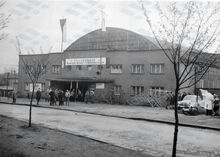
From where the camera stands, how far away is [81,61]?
42156 millimetres

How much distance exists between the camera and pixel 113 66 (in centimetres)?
3900

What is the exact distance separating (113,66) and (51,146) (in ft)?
98.7

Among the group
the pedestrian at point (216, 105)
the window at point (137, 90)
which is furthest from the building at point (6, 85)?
the pedestrian at point (216, 105)

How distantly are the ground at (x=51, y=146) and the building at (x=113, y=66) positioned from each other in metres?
22.5

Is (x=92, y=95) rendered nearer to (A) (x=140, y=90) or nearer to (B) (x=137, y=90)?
(B) (x=137, y=90)

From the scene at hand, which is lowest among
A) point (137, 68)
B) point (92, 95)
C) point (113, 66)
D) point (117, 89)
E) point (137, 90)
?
point (92, 95)

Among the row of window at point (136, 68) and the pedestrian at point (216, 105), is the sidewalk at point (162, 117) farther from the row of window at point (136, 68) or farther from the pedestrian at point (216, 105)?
Answer: the row of window at point (136, 68)

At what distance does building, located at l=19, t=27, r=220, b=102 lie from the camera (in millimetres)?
35312

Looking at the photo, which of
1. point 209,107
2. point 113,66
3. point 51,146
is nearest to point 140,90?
point 113,66

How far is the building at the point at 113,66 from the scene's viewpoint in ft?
116

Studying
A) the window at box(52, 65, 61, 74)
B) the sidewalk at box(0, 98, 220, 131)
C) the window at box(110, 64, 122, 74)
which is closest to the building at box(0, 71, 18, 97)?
the window at box(52, 65, 61, 74)

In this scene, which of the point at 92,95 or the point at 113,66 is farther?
the point at 113,66

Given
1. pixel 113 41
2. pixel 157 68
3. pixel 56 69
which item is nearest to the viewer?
pixel 157 68

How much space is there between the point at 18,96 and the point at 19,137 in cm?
3954
